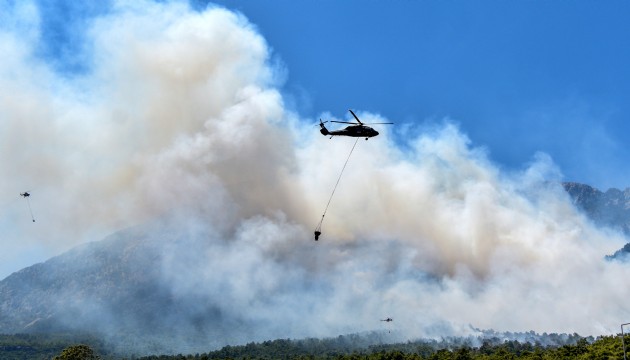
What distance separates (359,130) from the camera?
4345 inches

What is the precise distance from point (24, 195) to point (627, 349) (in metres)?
181

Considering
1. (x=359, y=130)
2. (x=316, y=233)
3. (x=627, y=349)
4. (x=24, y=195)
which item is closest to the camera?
(x=316, y=233)

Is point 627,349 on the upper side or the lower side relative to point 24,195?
lower

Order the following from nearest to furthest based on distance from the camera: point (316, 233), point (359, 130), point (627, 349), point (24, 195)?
point (316, 233) < point (359, 130) < point (24, 195) < point (627, 349)

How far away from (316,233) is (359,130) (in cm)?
2702

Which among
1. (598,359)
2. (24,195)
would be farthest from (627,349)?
(24,195)

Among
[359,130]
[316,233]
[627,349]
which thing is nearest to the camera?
[316,233]

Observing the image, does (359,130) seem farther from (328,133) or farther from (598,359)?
(598,359)

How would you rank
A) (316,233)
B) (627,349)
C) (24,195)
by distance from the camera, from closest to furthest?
(316,233) → (24,195) → (627,349)

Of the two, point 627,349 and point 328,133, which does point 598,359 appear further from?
point 328,133

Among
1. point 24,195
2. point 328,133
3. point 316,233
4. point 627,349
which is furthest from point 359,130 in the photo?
point 627,349

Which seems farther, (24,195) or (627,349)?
(627,349)

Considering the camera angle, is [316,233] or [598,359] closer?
[316,233]

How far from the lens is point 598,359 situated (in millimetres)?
196750
